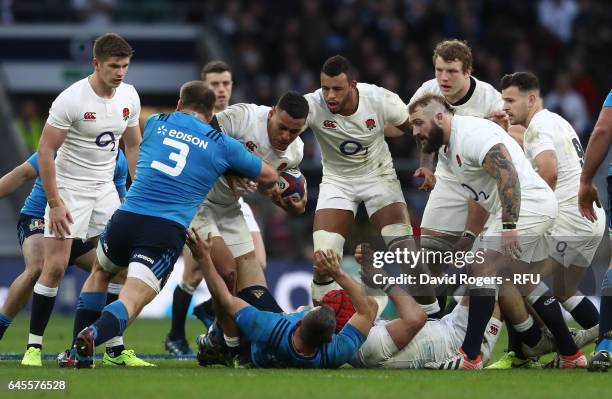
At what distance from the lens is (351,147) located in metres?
10.8

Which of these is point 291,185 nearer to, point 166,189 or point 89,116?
point 166,189

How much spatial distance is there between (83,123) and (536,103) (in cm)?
Answer: 378

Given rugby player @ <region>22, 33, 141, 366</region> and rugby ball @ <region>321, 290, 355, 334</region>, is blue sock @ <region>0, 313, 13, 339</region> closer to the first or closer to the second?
rugby player @ <region>22, 33, 141, 366</region>

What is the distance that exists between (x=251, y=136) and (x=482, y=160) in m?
2.08

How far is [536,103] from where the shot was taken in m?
10.2

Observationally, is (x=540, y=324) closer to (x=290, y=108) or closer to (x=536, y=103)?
(x=536, y=103)

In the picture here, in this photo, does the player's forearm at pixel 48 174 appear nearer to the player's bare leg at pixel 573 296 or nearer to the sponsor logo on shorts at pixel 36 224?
the sponsor logo on shorts at pixel 36 224

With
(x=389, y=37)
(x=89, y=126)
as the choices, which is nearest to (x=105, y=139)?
(x=89, y=126)

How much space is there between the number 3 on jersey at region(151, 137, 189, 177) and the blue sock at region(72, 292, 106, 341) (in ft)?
3.96

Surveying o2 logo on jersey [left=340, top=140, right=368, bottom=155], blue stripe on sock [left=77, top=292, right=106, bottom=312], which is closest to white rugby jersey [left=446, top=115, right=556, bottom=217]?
o2 logo on jersey [left=340, top=140, right=368, bottom=155]

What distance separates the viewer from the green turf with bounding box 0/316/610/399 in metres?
7.45

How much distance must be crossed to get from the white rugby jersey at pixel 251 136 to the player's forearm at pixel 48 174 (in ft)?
4.53

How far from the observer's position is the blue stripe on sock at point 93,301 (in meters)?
9.48

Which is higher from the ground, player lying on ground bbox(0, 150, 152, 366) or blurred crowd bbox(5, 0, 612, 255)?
blurred crowd bbox(5, 0, 612, 255)
